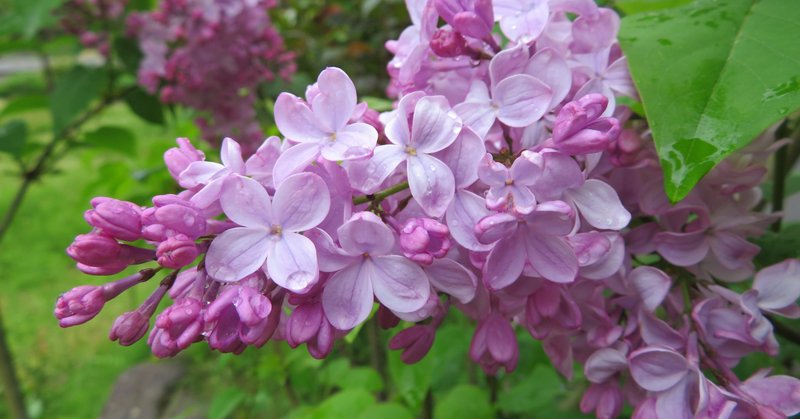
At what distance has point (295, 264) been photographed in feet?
1.28

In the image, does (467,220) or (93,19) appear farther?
(93,19)

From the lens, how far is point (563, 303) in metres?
0.48

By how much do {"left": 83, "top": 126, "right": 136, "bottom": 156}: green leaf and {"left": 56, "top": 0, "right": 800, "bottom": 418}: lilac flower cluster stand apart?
3.79ft

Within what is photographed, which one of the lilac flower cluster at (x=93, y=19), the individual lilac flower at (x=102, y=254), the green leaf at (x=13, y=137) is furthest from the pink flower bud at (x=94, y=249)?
the lilac flower cluster at (x=93, y=19)

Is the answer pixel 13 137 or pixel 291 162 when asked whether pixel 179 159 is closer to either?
pixel 291 162

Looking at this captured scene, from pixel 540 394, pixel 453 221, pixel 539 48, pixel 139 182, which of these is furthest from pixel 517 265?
pixel 139 182

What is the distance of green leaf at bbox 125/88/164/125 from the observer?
60.6 inches

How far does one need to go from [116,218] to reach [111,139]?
123 centimetres

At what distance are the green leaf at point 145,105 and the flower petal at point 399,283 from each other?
1272 millimetres

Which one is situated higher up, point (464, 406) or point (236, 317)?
point (236, 317)

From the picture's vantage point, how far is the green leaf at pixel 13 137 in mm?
1250

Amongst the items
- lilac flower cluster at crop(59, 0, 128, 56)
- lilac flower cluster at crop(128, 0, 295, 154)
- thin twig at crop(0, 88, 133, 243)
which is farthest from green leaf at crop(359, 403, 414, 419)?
lilac flower cluster at crop(59, 0, 128, 56)

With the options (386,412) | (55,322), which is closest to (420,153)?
(386,412)

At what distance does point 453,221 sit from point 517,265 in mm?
52
